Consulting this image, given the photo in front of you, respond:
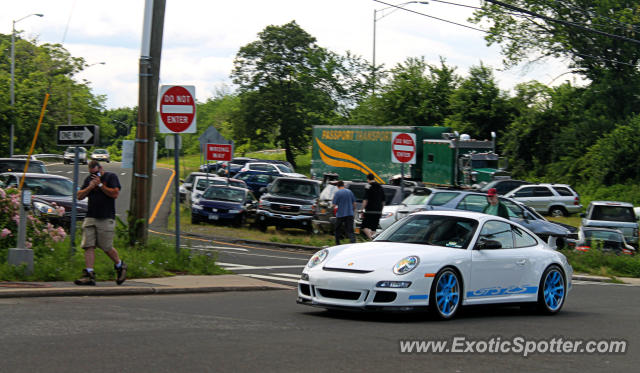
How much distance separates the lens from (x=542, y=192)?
41.5 meters

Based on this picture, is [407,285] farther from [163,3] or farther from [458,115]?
[458,115]

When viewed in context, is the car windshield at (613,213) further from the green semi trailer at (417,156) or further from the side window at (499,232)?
the side window at (499,232)

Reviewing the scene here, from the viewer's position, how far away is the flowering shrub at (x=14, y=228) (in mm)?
13625

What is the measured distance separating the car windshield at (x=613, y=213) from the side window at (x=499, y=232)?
1998 centimetres

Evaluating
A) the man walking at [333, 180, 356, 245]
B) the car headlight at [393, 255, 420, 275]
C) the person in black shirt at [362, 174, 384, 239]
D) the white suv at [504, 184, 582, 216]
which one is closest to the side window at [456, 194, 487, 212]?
the person in black shirt at [362, 174, 384, 239]

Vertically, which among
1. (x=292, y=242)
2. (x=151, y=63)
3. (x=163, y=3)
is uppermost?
(x=163, y=3)

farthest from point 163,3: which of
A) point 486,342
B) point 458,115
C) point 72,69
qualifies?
point 72,69

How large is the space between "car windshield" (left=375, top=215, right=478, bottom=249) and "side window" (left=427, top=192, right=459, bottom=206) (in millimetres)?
11622

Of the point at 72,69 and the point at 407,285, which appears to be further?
the point at 72,69

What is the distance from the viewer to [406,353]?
7895 mm

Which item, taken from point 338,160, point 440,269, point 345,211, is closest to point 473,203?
point 345,211

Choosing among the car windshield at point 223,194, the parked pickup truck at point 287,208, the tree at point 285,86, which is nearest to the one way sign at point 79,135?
the parked pickup truck at point 287,208

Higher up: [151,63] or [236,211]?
[151,63]

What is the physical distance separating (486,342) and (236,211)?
2145 cm
